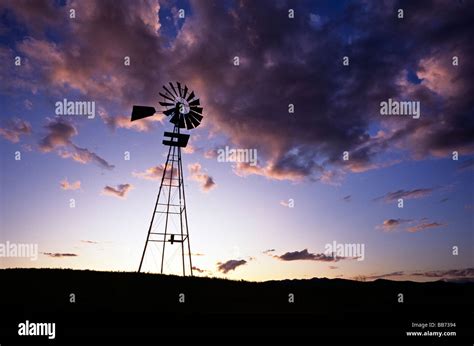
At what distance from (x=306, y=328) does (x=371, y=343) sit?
2.62 metres

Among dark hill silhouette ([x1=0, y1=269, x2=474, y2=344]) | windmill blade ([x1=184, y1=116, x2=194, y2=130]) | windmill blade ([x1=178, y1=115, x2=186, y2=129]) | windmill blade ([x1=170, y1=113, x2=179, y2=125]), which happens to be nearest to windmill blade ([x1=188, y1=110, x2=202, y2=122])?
windmill blade ([x1=184, y1=116, x2=194, y2=130])

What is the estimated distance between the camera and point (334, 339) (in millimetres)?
12438

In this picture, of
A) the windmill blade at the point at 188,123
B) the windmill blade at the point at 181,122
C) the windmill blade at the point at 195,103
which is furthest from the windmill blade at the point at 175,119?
the windmill blade at the point at 195,103

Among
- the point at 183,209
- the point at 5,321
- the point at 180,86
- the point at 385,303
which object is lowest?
the point at 385,303

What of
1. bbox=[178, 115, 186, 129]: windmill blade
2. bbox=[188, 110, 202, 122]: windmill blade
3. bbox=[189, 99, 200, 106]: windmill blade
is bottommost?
bbox=[178, 115, 186, 129]: windmill blade

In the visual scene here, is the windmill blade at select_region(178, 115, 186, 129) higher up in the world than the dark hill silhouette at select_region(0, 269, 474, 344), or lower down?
higher up

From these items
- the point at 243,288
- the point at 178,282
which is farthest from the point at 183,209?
the point at 243,288

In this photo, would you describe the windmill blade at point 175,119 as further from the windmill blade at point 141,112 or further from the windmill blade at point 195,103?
the windmill blade at point 141,112

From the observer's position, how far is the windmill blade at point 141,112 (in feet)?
76.5

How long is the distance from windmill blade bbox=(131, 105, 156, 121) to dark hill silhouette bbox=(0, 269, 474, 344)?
9884mm

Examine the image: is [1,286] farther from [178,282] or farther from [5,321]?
[178,282]

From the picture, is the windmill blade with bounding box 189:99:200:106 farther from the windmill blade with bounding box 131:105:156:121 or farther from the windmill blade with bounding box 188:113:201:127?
the windmill blade with bounding box 131:105:156:121

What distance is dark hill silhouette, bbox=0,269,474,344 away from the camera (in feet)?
43.8

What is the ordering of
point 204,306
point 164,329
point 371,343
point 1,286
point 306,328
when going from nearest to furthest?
point 371,343 < point 164,329 < point 306,328 < point 204,306 < point 1,286
